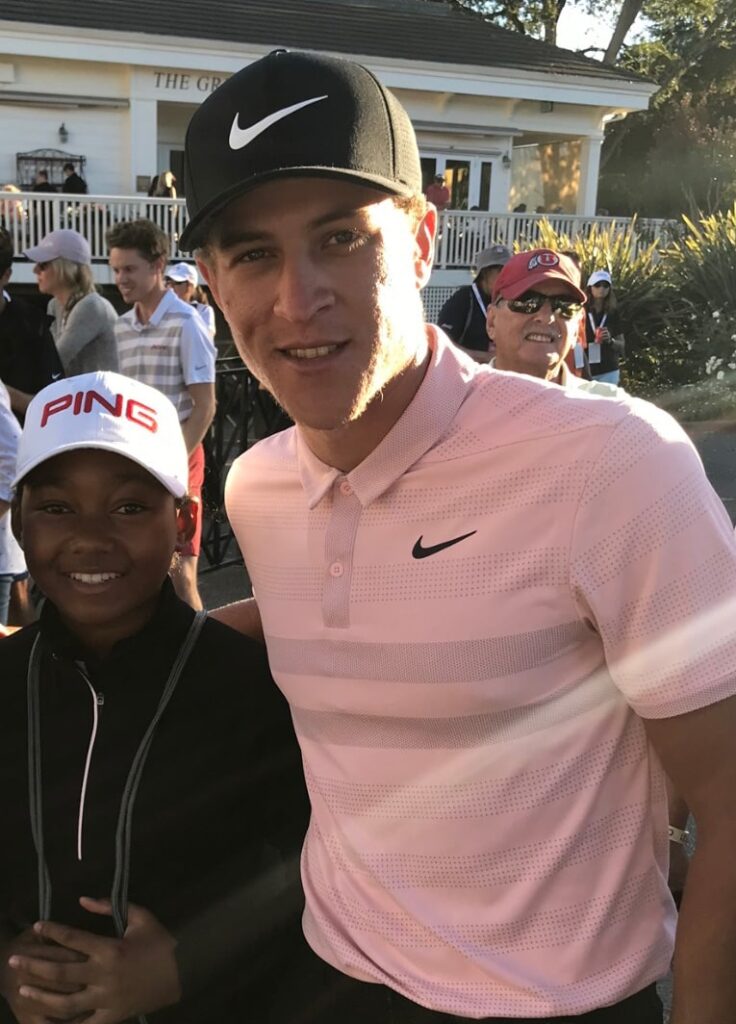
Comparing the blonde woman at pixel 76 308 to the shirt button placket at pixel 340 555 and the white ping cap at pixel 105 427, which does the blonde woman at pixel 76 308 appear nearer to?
the white ping cap at pixel 105 427

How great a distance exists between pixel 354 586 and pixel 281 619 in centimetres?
20

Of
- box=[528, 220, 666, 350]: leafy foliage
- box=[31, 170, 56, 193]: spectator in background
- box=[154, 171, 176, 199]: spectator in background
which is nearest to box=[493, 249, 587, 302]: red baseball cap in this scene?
box=[528, 220, 666, 350]: leafy foliage

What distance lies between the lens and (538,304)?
14.7 ft

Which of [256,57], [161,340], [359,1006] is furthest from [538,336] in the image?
[256,57]

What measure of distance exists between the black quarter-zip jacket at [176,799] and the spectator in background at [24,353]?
10.8 feet

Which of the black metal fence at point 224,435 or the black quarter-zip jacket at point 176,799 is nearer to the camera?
the black quarter-zip jacket at point 176,799

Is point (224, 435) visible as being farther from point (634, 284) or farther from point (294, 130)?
point (634, 284)

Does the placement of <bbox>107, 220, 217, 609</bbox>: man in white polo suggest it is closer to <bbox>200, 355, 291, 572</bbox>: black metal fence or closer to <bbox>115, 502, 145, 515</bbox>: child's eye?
<bbox>200, 355, 291, 572</bbox>: black metal fence

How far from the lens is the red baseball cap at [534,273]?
447 centimetres

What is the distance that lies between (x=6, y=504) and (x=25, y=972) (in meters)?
2.45

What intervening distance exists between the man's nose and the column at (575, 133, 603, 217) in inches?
938

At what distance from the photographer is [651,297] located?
46.5ft

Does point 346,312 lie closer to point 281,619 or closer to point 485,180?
point 281,619

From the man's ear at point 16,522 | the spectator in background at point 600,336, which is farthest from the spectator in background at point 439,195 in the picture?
the man's ear at point 16,522
